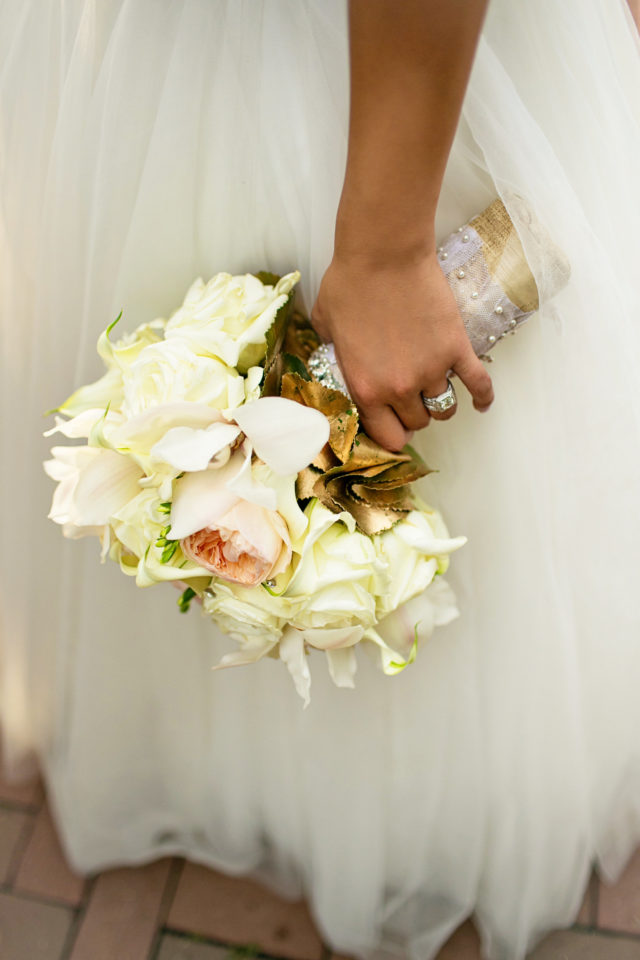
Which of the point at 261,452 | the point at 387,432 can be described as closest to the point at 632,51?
the point at 387,432

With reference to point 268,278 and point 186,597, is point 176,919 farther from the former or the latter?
point 268,278

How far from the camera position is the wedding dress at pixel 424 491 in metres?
0.81

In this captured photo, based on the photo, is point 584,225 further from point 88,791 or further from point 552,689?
point 88,791

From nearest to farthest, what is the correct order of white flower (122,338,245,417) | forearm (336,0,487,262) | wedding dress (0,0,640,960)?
forearm (336,0,487,262), white flower (122,338,245,417), wedding dress (0,0,640,960)

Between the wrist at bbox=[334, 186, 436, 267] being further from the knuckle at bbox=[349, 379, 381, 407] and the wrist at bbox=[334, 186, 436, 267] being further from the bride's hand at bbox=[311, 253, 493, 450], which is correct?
the knuckle at bbox=[349, 379, 381, 407]

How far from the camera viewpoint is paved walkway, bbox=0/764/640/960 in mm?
1312

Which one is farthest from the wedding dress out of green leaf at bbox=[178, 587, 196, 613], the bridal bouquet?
green leaf at bbox=[178, 587, 196, 613]

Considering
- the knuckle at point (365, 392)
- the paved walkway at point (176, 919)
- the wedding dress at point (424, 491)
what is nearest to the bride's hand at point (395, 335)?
the knuckle at point (365, 392)

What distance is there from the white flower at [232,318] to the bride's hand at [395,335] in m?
0.06

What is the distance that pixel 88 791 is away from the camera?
130cm

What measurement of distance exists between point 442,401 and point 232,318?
0.22 meters

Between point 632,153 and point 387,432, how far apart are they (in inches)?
16.4

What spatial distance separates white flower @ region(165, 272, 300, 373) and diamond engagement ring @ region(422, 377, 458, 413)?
0.17m

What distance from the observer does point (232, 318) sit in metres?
0.77
